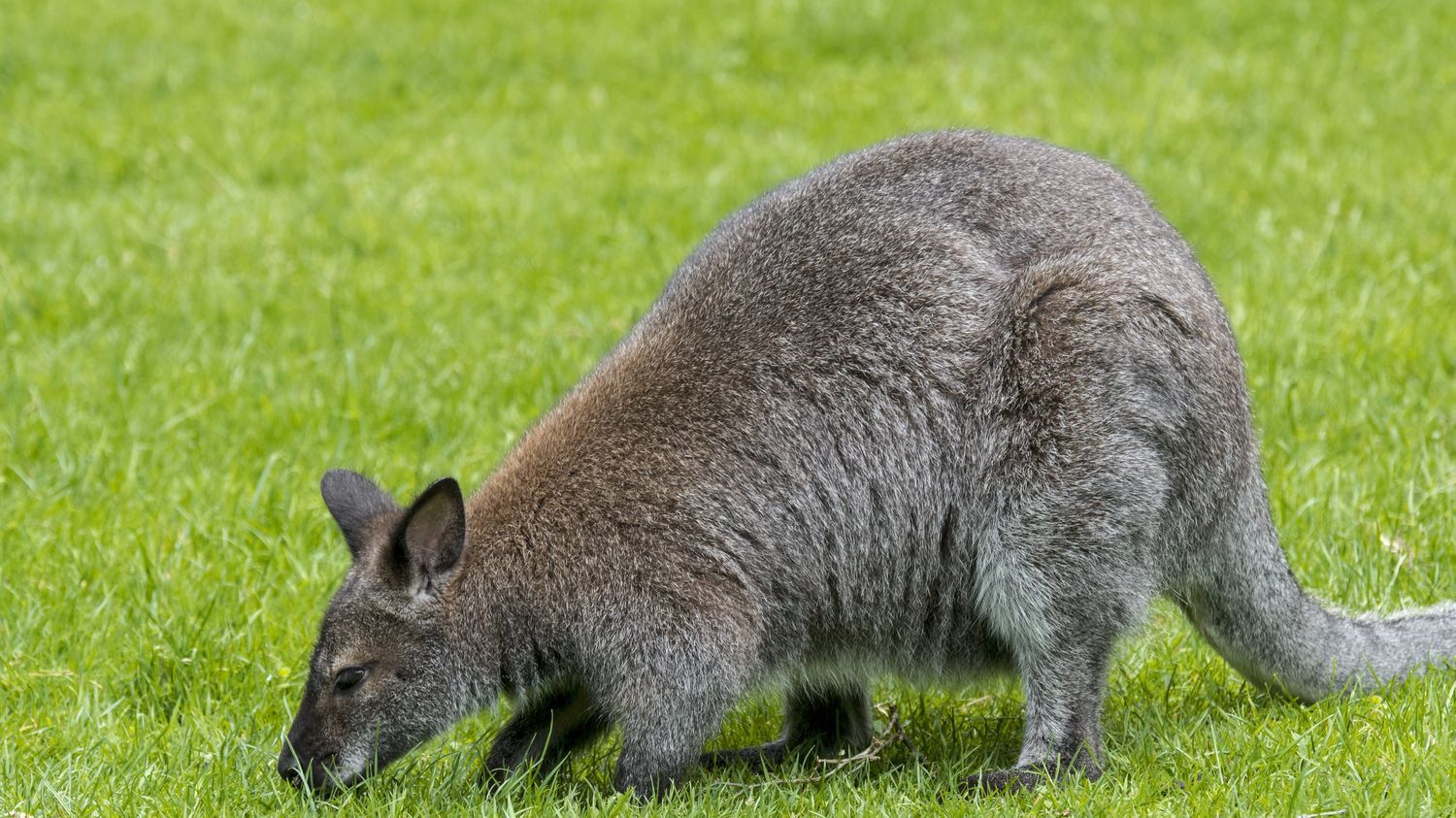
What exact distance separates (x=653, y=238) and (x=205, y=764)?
4.40 meters

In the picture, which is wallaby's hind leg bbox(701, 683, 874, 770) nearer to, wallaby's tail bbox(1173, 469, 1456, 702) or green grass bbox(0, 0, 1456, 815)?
green grass bbox(0, 0, 1456, 815)

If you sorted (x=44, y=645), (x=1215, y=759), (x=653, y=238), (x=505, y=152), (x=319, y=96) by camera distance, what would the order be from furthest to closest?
1. (x=319, y=96)
2. (x=505, y=152)
3. (x=653, y=238)
4. (x=44, y=645)
5. (x=1215, y=759)

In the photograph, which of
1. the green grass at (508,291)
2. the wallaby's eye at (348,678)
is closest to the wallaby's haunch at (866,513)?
the wallaby's eye at (348,678)

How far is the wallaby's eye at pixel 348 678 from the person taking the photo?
14.7 feet

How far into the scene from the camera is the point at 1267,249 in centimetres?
799

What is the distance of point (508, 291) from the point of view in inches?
315

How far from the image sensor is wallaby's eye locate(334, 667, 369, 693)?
4.47 meters

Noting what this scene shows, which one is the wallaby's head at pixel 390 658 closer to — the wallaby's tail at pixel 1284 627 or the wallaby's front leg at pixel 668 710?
the wallaby's front leg at pixel 668 710

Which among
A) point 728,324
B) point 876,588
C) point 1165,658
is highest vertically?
point 728,324

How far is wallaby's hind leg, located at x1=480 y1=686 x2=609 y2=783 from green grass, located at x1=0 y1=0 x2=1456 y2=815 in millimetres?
99

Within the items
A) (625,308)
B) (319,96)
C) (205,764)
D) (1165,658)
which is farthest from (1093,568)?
(319,96)

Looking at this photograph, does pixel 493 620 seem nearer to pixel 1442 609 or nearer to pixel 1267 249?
pixel 1442 609

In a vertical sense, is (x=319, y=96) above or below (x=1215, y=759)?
above

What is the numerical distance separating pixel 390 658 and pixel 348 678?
11 cm
